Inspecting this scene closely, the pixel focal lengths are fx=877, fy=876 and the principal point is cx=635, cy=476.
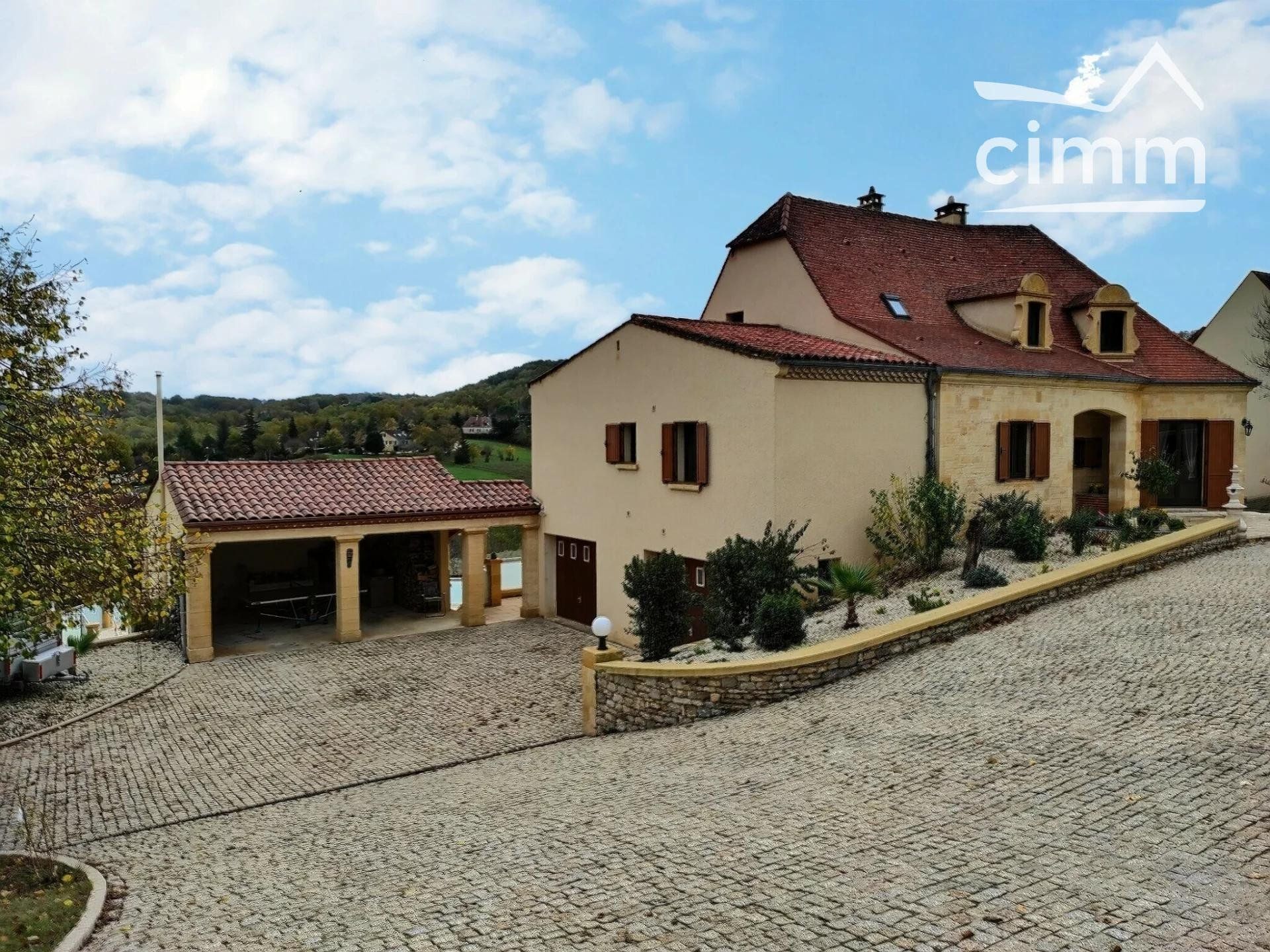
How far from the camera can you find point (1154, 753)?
8023 millimetres

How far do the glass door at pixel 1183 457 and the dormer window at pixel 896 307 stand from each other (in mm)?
7377

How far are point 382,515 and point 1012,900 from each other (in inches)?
657

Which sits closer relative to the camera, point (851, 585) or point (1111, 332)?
point (851, 585)

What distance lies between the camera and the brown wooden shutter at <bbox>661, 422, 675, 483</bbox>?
707 inches

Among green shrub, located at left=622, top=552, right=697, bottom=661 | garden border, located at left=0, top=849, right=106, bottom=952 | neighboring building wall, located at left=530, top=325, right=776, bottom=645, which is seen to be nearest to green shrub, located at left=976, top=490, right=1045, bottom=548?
neighboring building wall, located at left=530, top=325, right=776, bottom=645

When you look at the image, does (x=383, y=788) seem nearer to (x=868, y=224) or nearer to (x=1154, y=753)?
(x=1154, y=753)

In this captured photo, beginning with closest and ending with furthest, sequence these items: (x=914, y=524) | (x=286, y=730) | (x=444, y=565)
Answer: (x=286, y=730), (x=914, y=524), (x=444, y=565)

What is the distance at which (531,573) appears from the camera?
22.9 metres

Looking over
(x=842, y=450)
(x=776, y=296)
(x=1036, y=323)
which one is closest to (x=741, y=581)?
(x=842, y=450)

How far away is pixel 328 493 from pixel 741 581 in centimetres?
1114

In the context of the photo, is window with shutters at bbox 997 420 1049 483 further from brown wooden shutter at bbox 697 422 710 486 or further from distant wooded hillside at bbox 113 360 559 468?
distant wooded hillside at bbox 113 360 559 468

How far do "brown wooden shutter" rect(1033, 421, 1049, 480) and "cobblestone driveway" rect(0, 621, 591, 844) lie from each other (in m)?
10.8

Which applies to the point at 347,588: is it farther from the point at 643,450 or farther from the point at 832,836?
the point at 832,836

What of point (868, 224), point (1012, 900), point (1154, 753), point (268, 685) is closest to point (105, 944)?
point (1012, 900)
